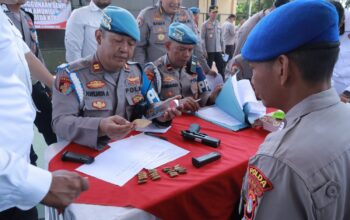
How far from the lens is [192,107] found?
74.5 inches

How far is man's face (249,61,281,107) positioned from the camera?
76 centimetres

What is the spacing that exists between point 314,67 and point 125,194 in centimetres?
76

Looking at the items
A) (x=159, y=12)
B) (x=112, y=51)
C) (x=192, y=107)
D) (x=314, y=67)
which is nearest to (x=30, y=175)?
(x=314, y=67)

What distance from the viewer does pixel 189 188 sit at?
1080 mm

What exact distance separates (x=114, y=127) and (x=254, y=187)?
2.52 feet

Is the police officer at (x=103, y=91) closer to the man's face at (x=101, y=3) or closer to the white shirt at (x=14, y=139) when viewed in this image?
the white shirt at (x=14, y=139)

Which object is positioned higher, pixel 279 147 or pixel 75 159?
pixel 279 147

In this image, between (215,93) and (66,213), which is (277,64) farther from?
(215,93)

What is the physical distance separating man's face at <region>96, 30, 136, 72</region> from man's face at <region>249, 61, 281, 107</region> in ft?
2.99

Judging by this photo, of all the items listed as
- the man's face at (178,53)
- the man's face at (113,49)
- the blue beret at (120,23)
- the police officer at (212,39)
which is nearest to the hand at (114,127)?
the man's face at (113,49)

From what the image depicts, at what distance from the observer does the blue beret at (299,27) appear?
26.3 inches

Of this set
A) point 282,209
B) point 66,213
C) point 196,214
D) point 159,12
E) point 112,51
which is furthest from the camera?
point 159,12

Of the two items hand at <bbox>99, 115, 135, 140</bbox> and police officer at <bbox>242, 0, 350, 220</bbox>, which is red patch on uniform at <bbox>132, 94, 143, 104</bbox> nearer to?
hand at <bbox>99, 115, 135, 140</bbox>

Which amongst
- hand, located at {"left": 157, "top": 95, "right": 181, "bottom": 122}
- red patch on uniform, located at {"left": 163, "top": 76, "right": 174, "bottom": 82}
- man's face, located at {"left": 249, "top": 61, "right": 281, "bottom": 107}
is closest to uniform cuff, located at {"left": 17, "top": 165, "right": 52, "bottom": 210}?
man's face, located at {"left": 249, "top": 61, "right": 281, "bottom": 107}
